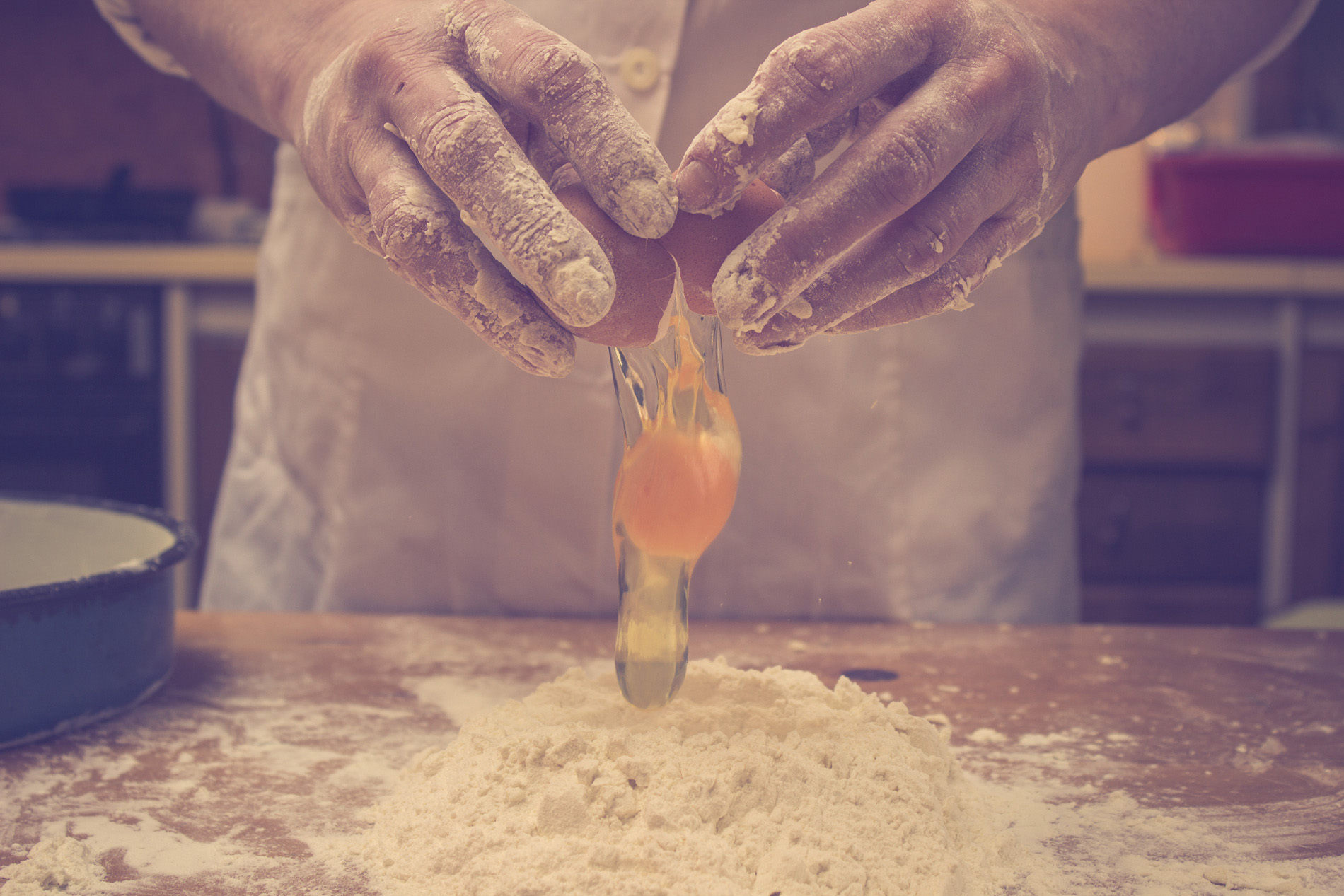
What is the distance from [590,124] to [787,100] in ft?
0.27

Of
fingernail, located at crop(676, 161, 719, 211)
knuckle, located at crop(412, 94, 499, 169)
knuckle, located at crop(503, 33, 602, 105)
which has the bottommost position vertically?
fingernail, located at crop(676, 161, 719, 211)

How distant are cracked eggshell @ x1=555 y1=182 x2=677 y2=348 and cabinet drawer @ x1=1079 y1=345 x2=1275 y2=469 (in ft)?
4.33

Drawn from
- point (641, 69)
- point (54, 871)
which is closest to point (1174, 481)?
point (641, 69)

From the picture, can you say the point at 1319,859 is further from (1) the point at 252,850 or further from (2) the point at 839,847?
(1) the point at 252,850

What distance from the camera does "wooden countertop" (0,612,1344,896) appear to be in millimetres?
517

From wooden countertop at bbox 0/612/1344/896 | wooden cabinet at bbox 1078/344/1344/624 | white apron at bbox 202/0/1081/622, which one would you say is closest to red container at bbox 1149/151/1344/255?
wooden cabinet at bbox 1078/344/1344/624

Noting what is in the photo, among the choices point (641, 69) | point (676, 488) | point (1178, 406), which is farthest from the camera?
point (1178, 406)

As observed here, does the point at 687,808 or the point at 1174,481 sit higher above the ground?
the point at 1174,481

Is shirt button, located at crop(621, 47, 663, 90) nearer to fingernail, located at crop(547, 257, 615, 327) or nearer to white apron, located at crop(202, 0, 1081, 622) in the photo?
white apron, located at crop(202, 0, 1081, 622)

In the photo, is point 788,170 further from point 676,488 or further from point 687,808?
point 687,808

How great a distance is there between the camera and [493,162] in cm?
46

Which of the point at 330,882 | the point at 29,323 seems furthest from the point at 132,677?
the point at 29,323

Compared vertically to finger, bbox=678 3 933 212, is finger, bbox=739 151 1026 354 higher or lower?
lower

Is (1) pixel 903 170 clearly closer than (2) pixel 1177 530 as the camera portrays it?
Yes
